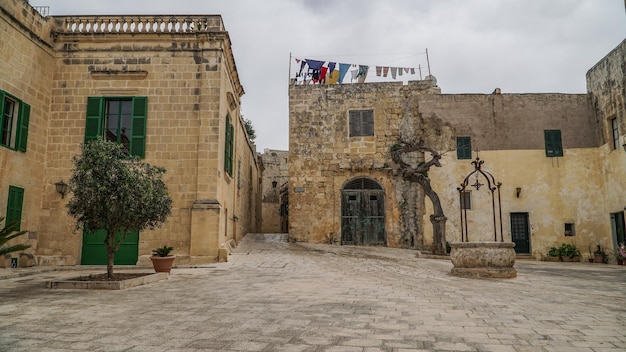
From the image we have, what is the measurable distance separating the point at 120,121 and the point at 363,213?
1012 cm

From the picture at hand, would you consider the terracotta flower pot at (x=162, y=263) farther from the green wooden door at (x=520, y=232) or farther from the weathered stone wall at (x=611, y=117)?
the weathered stone wall at (x=611, y=117)

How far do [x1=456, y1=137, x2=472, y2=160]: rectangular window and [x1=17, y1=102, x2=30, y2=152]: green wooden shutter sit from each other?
586 inches

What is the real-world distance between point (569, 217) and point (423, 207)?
224 inches

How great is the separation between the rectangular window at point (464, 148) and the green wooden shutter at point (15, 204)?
593 inches

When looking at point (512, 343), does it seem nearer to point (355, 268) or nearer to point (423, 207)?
point (355, 268)

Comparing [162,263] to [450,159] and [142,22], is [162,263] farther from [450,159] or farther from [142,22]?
[450,159]

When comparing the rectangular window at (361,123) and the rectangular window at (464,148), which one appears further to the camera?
the rectangular window at (361,123)

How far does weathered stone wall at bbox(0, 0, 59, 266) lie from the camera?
34.1ft

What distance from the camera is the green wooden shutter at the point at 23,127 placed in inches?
425

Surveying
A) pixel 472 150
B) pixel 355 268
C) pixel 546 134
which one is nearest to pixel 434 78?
pixel 472 150

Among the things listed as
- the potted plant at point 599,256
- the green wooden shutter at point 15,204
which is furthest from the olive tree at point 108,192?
the potted plant at point 599,256

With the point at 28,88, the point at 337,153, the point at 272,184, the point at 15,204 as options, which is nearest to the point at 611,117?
the point at 337,153

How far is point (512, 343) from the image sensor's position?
414cm

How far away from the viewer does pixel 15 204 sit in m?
10.7
